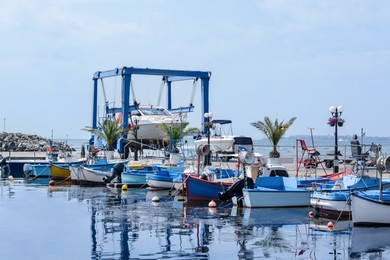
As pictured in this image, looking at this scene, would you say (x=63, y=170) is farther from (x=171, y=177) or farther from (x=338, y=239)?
(x=338, y=239)

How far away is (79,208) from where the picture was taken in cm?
2767

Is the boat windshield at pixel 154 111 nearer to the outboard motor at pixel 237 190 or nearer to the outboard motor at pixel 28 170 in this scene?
the outboard motor at pixel 28 170

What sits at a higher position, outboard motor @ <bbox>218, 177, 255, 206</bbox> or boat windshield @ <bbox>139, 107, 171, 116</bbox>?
boat windshield @ <bbox>139, 107, 171, 116</bbox>

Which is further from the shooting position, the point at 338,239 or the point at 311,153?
the point at 311,153

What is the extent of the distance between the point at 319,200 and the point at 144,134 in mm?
31958

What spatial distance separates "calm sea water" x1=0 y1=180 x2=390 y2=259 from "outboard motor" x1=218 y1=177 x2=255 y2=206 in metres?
0.48

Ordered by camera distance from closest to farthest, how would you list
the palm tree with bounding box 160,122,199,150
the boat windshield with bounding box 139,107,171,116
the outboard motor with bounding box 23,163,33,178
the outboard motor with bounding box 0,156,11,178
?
the outboard motor with bounding box 23,163,33,178, the palm tree with bounding box 160,122,199,150, the outboard motor with bounding box 0,156,11,178, the boat windshield with bounding box 139,107,171,116

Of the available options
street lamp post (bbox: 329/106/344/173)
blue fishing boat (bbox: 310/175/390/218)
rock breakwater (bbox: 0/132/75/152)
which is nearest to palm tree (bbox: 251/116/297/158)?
street lamp post (bbox: 329/106/344/173)

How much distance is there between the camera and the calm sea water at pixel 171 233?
690 inches

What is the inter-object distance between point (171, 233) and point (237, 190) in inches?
277

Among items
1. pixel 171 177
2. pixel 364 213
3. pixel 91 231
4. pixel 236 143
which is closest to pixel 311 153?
pixel 171 177

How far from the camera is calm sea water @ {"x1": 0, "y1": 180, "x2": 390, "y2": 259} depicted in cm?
1753

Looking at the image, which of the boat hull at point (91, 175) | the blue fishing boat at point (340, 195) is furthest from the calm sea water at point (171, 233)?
the boat hull at point (91, 175)

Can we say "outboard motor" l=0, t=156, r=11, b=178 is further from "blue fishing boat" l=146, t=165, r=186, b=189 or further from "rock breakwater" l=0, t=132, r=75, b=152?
"rock breakwater" l=0, t=132, r=75, b=152
